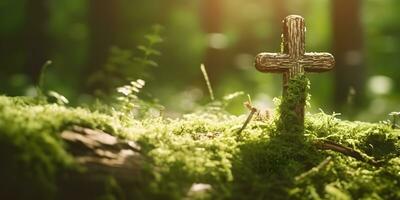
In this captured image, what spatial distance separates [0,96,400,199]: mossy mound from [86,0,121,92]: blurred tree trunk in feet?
44.1

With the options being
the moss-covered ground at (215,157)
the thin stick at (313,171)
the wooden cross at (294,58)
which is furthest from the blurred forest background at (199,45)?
the thin stick at (313,171)

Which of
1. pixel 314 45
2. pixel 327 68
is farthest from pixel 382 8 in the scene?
pixel 327 68

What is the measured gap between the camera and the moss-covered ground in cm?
275

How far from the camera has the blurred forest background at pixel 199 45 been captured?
45.8ft

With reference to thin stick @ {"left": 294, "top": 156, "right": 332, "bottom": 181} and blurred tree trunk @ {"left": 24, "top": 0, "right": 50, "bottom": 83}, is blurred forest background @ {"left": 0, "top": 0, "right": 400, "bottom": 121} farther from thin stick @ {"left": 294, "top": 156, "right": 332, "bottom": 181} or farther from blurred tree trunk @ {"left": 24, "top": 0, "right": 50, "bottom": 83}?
thin stick @ {"left": 294, "top": 156, "right": 332, "bottom": 181}

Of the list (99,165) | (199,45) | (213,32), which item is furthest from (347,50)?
(199,45)

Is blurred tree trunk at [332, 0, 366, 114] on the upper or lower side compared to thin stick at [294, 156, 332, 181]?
upper

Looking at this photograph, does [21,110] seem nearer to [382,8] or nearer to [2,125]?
[2,125]

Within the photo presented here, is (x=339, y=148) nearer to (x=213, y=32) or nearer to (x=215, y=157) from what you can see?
(x=215, y=157)

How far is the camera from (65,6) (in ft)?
86.4

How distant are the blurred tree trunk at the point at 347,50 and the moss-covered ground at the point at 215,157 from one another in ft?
30.3

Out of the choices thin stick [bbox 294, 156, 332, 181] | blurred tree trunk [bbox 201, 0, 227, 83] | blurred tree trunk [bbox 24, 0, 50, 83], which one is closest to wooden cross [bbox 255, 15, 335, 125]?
thin stick [bbox 294, 156, 332, 181]

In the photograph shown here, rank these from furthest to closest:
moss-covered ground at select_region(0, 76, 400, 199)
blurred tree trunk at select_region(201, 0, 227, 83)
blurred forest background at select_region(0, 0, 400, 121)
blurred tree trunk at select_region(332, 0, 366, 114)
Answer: blurred tree trunk at select_region(201, 0, 227, 83)
blurred forest background at select_region(0, 0, 400, 121)
blurred tree trunk at select_region(332, 0, 366, 114)
moss-covered ground at select_region(0, 76, 400, 199)

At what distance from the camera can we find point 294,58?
13.0ft
